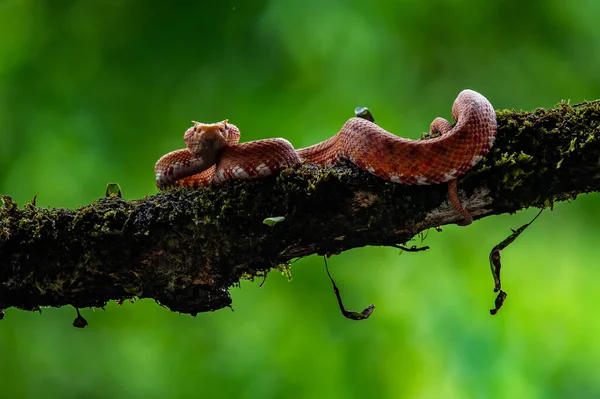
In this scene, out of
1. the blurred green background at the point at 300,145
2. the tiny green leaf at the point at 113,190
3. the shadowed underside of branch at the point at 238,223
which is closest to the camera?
the shadowed underside of branch at the point at 238,223

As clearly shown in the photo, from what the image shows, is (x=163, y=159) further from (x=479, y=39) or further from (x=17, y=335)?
(x=479, y=39)

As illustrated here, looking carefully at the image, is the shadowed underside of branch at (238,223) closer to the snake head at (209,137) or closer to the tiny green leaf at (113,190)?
the tiny green leaf at (113,190)

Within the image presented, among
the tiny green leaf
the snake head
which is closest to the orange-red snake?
the snake head

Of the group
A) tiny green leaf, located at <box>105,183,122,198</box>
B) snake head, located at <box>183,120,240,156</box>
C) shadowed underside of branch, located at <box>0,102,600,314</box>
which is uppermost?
snake head, located at <box>183,120,240,156</box>

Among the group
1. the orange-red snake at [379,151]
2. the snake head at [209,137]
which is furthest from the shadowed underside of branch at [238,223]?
the snake head at [209,137]

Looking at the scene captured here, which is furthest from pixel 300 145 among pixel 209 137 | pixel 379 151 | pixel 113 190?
pixel 379 151

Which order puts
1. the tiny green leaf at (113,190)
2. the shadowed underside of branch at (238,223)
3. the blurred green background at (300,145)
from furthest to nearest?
1. the blurred green background at (300,145)
2. the tiny green leaf at (113,190)
3. the shadowed underside of branch at (238,223)

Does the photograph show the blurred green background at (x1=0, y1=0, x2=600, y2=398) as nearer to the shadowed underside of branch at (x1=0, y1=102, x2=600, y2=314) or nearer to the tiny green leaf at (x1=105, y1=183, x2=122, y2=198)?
the tiny green leaf at (x1=105, y1=183, x2=122, y2=198)

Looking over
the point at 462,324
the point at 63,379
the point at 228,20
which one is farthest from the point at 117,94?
the point at 462,324
